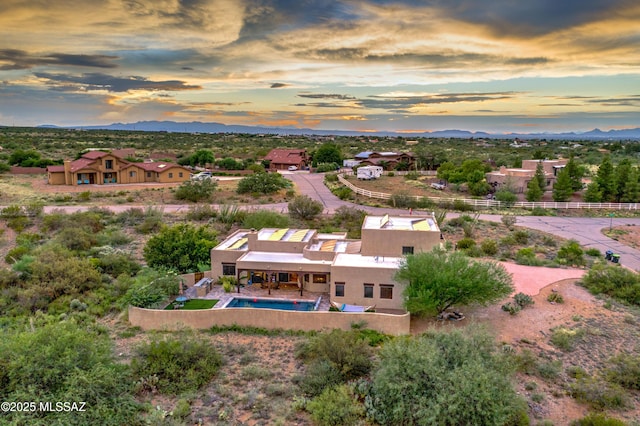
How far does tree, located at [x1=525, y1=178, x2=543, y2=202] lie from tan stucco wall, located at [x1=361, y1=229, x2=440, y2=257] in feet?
97.0

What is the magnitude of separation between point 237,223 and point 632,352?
2563cm

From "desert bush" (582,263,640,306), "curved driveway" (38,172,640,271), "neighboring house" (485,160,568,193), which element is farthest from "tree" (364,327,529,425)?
"neighboring house" (485,160,568,193)

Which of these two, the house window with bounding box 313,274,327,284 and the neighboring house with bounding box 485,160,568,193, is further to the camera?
the neighboring house with bounding box 485,160,568,193

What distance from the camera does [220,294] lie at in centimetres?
2125

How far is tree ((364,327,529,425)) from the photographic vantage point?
11.5 meters

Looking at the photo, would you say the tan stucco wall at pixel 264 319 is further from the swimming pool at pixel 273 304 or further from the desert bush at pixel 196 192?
the desert bush at pixel 196 192

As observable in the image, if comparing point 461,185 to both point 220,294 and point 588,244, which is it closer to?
point 588,244

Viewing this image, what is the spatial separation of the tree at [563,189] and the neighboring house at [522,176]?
4194 millimetres

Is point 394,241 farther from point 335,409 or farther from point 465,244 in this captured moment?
point 335,409

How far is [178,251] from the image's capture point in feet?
77.9

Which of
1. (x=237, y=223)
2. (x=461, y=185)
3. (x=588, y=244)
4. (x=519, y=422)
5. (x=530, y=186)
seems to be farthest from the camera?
(x=461, y=185)

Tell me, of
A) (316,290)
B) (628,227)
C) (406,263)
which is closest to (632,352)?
(406,263)

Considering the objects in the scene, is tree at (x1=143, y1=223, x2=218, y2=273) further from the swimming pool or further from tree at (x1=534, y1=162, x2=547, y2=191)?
tree at (x1=534, y1=162, x2=547, y2=191)

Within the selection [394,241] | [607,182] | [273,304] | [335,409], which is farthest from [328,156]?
[335,409]
